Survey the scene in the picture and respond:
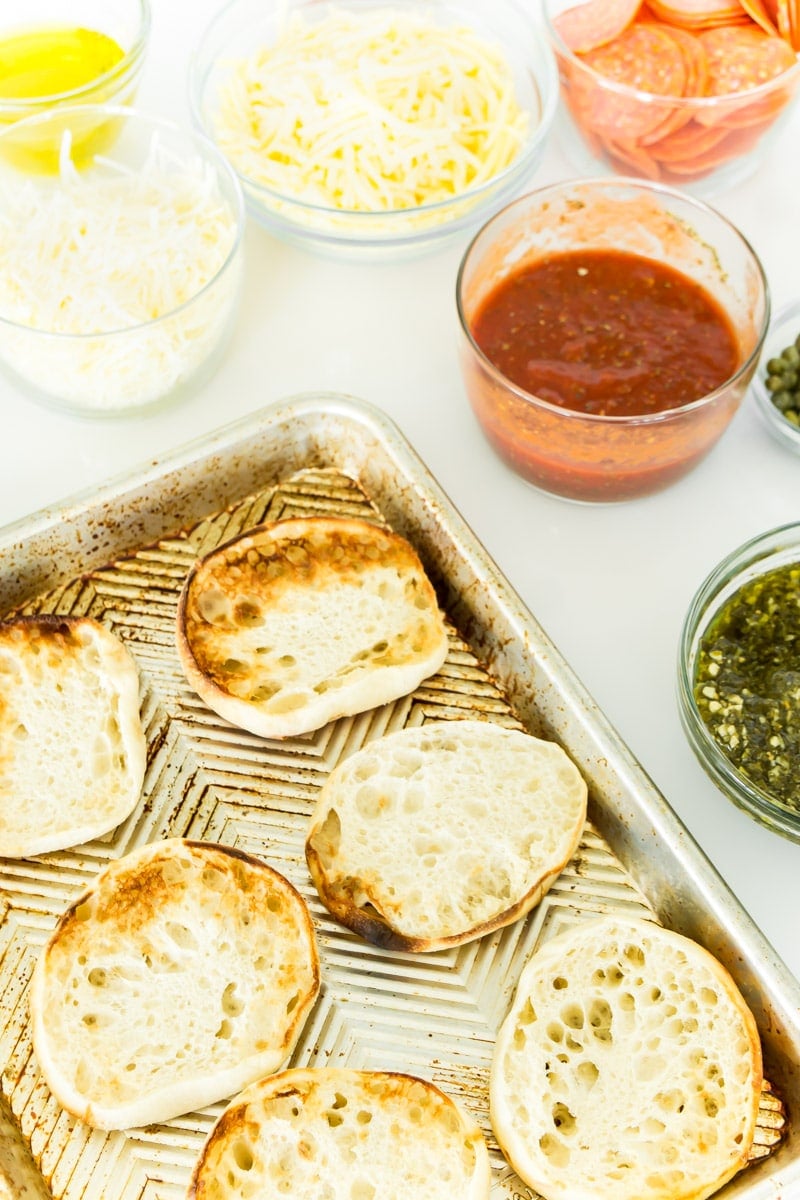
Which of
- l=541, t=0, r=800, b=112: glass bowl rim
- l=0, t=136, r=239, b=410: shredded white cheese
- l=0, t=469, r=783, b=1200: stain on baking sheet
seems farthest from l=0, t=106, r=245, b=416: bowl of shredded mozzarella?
l=541, t=0, r=800, b=112: glass bowl rim

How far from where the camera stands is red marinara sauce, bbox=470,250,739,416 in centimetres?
251

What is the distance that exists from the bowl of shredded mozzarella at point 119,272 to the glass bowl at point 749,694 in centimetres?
128

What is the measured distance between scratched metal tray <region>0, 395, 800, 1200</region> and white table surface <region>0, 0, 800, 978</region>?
A: 0.23 metres

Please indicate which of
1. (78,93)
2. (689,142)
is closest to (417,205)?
(689,142)

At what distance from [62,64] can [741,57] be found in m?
1.80

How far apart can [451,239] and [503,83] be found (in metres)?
0.48

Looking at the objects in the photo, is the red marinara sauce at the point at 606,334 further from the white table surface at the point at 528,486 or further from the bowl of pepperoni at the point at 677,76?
the bowl of pepperoni at the point at 677,76

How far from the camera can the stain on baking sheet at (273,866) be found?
1.89 m

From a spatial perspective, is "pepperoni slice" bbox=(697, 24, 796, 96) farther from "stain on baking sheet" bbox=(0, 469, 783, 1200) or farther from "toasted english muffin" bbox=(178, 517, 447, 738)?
"stain on baking sheet" bbox=(0, 469, 783, 1200)

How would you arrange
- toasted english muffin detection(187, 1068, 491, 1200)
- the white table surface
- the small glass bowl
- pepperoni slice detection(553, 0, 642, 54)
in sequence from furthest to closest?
pepperoni slice detection(553, 0, 642, 54) < the small glass bowl < the white table surface < toasted english muffin detection(187, 1068, 491, 1200)

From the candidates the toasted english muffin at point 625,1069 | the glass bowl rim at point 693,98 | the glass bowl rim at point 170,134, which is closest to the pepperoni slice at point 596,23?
the glass bowl rim at point 693,98

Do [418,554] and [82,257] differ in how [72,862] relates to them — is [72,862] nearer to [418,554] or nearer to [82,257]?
[418,554]

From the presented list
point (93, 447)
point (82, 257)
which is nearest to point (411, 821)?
point (93, 447)

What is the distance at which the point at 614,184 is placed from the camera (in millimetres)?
2740
